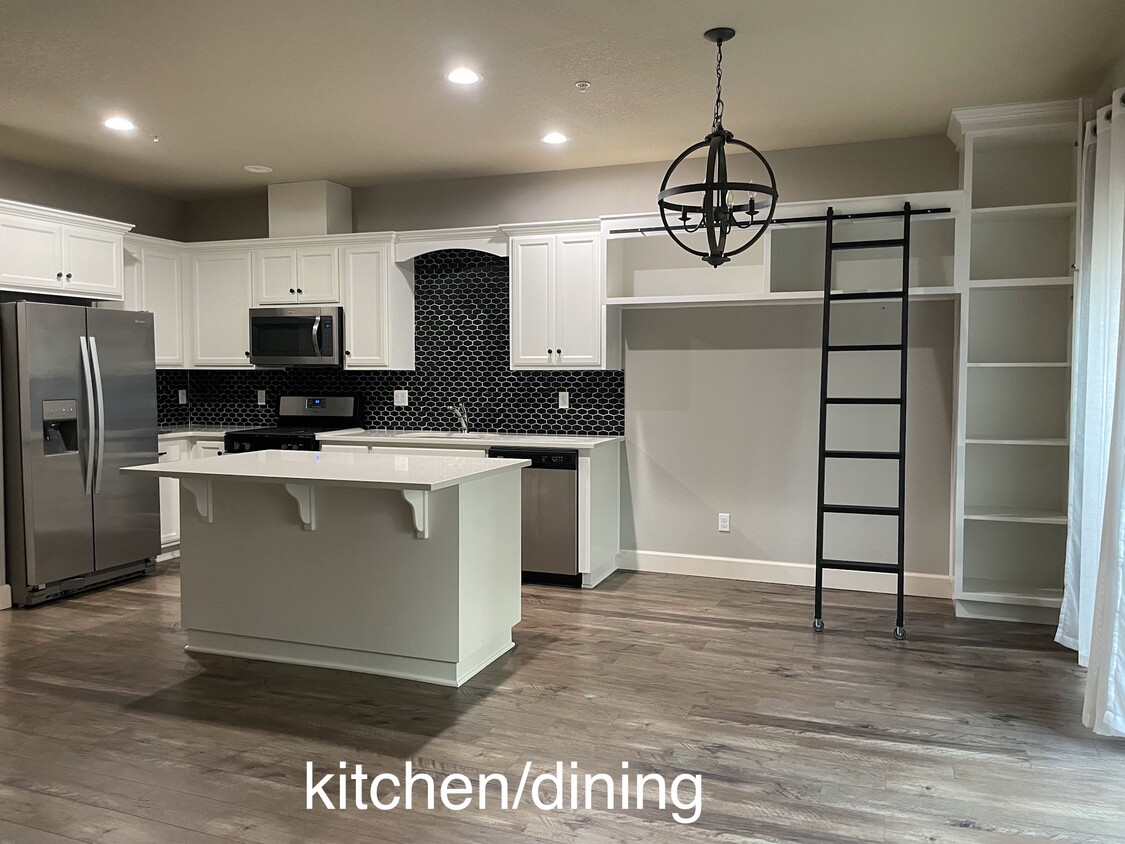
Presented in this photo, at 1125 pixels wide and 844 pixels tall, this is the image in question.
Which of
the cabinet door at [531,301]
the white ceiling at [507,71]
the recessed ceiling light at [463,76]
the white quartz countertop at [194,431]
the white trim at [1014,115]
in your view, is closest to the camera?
the white ceiling at [507,71]

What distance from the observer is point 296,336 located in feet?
19.4

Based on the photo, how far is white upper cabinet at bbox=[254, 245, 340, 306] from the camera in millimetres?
5875

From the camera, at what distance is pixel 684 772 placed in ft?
8.93

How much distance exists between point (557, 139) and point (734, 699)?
3.21 metres

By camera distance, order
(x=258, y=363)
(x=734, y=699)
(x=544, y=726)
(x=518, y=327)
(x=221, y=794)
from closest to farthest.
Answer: (x=221, y=794) → (x=544, y=726) → (x=734, y=699) → (x=518, y=327) → (x=258, y=363)

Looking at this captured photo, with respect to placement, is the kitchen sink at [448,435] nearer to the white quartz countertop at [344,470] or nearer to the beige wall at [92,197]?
the white quartz countertop at [344,470]

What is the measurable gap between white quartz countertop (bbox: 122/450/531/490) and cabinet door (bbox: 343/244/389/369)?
6.03 feet

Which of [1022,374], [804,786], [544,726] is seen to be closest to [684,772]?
[804,786]

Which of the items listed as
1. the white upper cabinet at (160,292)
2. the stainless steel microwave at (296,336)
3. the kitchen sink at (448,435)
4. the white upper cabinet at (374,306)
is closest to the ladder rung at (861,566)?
the kitchen sink at (448,435)

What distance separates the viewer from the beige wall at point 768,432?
4922 millimetres

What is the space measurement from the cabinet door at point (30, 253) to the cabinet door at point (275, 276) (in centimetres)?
127

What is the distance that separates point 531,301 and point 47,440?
2959 millimetres

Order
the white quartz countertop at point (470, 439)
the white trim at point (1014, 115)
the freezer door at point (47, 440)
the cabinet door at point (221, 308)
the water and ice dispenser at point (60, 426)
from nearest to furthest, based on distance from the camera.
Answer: the white trim at point (1014, 115) < the freezer door at point (47, 440) < the water and ice dispenser at point (60, 426) < the white quartz countertop at point (470, 439) < the cabinet door at point (221, 308)

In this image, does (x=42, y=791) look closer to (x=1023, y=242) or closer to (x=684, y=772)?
(x=684, y=772)
